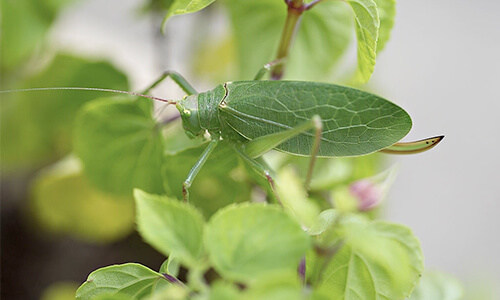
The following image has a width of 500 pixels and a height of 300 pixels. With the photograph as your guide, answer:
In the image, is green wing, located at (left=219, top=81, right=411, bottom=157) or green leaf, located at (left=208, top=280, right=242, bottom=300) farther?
green wing, located at (left=219, top=81, right=411, bottom=157)

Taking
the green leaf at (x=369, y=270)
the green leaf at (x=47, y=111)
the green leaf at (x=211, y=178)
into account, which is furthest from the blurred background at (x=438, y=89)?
the green leaf at (x=369, y=270)

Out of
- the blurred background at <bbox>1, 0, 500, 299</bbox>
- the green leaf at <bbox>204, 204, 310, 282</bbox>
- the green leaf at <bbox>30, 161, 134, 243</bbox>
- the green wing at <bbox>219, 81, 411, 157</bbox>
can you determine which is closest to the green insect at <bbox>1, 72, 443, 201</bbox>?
the green wing at <bbox>219, 81, 411, 157</bbox>

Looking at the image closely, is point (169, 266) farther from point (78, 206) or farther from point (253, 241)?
point (78, 206)

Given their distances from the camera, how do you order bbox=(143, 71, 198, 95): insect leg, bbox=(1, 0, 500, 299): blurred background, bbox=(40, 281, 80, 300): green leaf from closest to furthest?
1. bbox=(143, 71, 198, 95): insect leg
2. bbox=(40, 281, 80, 300): green leaf
3. bbox=(1, 0, 500, 299): blurred background

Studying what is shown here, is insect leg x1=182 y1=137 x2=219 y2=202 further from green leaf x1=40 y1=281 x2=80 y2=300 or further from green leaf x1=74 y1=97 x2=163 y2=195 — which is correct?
green leaf x1=40 y1=281 x2=80 y2=300

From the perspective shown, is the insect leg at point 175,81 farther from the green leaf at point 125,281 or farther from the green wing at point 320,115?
the green leaf at point 125,281

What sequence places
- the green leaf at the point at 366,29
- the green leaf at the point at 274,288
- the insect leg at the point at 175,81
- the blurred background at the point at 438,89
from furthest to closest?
1. the blurred background at the point at 438,89
2. the insect leg at the point at 175,81
3. the green leaf at the point at 366,29
4. the green leaf at the point at 274,288

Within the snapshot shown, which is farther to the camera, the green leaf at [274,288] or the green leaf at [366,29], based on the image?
the green leaf at [366,29]
